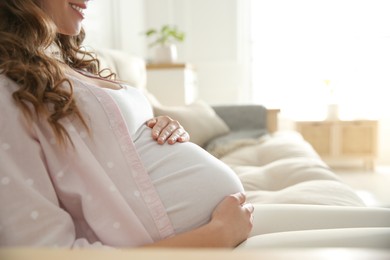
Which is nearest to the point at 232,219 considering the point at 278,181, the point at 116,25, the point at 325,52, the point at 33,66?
the point at 33,66

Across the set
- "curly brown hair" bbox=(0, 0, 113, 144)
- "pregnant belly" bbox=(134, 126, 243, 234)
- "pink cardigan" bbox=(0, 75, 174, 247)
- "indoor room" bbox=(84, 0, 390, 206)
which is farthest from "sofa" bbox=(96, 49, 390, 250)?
"indoor room" bbox=(84, 0, 390, 206)

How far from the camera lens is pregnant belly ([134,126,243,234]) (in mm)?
716

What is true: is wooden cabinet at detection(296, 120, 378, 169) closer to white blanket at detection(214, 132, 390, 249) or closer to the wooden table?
white blanket at detection(214, 132, 390, 249)

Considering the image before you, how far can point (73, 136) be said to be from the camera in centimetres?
67

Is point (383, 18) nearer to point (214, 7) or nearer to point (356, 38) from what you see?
point (356, 38)

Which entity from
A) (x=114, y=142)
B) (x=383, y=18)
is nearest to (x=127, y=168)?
(x=114, y=142)

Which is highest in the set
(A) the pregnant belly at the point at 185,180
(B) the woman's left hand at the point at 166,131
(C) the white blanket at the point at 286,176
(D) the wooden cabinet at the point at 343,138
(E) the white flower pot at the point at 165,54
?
(E) the white flower pot at the point at 165,54

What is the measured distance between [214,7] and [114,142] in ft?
13.2

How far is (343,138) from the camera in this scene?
3832mm

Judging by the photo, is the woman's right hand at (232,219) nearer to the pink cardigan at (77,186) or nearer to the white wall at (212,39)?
the pink cardigan at (77,186)

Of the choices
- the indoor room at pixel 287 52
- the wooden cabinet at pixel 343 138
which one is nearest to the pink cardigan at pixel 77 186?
the wooden cabinet at pixel 343 138

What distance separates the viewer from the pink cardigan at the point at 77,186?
0.61 m

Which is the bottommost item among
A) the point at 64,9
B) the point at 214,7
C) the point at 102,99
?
the point at 102,99

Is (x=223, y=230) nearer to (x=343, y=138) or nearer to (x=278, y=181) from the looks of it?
(x=278, y=181)
